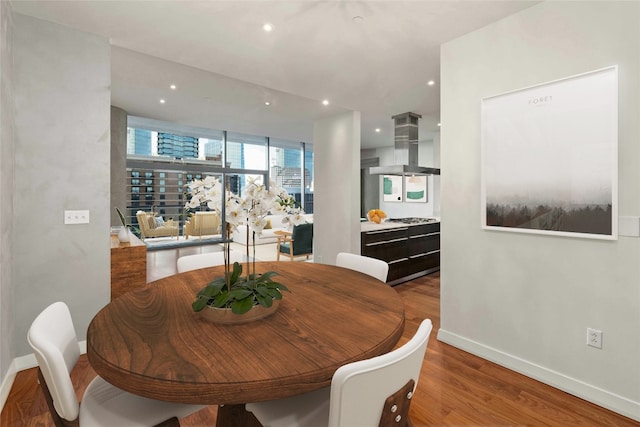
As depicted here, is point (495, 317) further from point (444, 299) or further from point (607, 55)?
point (607, 55)

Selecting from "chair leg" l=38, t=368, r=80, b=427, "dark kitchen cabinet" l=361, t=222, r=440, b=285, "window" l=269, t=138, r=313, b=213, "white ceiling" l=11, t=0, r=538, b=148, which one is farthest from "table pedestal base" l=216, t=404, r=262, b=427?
"window" l=269, t=138, r=313, b=213

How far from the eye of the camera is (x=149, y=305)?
136cm

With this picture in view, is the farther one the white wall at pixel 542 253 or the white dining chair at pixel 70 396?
the white wall at pixel 542 253

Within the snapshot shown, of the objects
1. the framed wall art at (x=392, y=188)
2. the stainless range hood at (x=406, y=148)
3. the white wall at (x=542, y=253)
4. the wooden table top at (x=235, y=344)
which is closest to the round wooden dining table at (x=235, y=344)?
the wooden table top at (x=235, y=344)

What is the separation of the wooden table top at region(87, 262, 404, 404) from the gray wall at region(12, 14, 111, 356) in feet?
4.29

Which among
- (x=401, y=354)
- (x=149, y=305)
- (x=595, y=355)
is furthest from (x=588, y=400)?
(x=149, y=305)

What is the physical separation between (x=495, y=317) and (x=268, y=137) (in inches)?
277

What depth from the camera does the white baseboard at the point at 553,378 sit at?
1749mm

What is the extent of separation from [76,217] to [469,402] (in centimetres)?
299

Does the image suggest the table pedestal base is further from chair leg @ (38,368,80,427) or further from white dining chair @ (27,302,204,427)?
chair leg @ (38,368,80,427)

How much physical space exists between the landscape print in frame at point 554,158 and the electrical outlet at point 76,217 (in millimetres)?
3020

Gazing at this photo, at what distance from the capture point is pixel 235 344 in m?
1.02

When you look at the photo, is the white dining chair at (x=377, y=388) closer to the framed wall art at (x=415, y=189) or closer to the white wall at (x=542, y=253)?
the white wall at (x=542, y=253)

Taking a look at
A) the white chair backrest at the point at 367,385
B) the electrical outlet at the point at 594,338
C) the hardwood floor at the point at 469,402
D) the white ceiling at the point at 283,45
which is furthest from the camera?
the white ceiling at the point at 283,45
